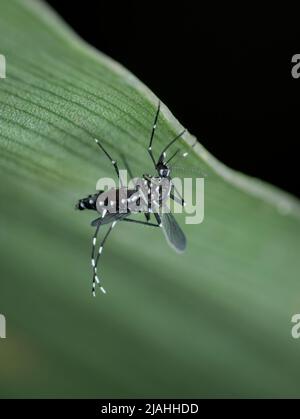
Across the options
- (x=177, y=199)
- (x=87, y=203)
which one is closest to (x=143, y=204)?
(x=177, y=199)

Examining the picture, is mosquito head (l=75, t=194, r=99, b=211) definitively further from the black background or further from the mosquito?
the black background

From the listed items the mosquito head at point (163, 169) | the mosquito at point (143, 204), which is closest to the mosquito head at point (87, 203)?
the mosquito at point (143, 204)

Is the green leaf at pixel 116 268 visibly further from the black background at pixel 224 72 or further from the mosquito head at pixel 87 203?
the black background at pixel 224 72

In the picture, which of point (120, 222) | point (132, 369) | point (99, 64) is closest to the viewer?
point (99, 64)

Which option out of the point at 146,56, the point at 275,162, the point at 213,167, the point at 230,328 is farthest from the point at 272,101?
the point at 213,167
